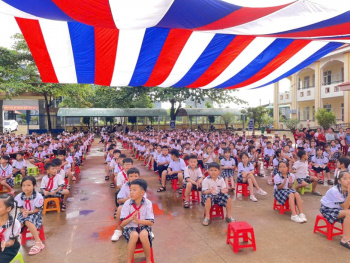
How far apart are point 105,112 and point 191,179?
2113cm

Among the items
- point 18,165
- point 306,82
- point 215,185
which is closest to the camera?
point 215,185

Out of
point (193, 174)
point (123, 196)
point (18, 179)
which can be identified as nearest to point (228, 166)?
point (193, 174)

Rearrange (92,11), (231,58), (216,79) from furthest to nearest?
(216,79) → (231,58) → (92,11)

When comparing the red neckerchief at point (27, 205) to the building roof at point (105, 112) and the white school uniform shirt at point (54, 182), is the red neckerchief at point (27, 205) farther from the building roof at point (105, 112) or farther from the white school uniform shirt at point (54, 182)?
the building roof at point (105, 112)

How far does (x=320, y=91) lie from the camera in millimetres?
21984

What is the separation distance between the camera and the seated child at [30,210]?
3.62m

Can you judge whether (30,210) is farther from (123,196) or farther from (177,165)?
(177,165)

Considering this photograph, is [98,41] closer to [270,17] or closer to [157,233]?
[270,17]

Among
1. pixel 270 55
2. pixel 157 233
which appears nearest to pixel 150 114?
pixel 270 55

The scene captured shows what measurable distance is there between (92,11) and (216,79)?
5.10m

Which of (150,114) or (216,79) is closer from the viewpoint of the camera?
(216,79)

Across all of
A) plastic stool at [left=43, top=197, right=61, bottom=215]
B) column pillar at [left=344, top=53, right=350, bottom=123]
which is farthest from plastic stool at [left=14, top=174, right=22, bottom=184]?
column pillar at [left=344, top=53, right=350, bottom=123]

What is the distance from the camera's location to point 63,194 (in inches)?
208

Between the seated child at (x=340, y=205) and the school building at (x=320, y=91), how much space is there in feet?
52.0
